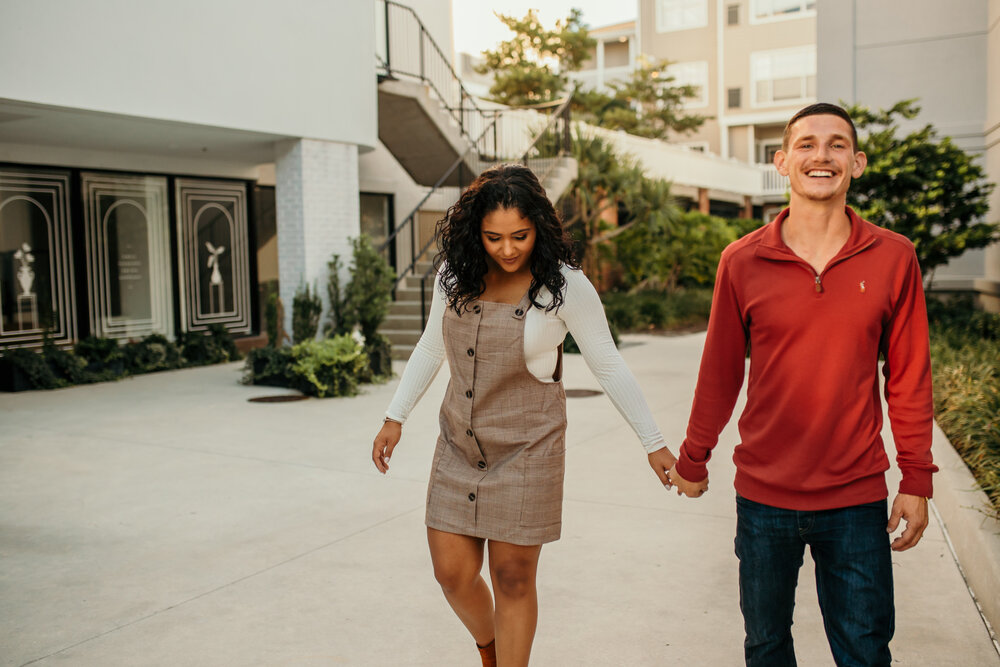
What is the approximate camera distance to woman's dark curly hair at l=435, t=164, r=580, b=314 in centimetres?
287

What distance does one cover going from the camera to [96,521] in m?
5.39

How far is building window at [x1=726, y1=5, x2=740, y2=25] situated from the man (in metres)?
35.2

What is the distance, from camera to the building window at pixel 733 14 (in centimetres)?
3488

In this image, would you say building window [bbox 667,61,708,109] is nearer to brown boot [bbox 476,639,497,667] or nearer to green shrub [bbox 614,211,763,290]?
green shrub [bbox 614,211,763,290]

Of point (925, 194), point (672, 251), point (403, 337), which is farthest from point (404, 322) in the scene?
point (672, 251)

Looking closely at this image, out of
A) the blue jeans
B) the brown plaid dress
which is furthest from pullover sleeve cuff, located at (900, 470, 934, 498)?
the brown plaid dress

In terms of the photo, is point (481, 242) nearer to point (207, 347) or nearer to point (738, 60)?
point (207, 347)

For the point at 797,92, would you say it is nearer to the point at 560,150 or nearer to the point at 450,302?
the point at 560,150

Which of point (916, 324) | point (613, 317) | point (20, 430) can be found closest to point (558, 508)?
point (916, 324)

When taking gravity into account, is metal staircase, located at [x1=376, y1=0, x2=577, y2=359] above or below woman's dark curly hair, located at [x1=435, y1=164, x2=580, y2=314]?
above

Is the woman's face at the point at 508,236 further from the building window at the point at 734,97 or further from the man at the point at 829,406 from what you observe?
the building window at the point at 734,97

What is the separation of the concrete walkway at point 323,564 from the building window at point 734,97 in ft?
97.5

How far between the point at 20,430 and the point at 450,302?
21.8 ft

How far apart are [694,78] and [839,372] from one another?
35387 millimetres
